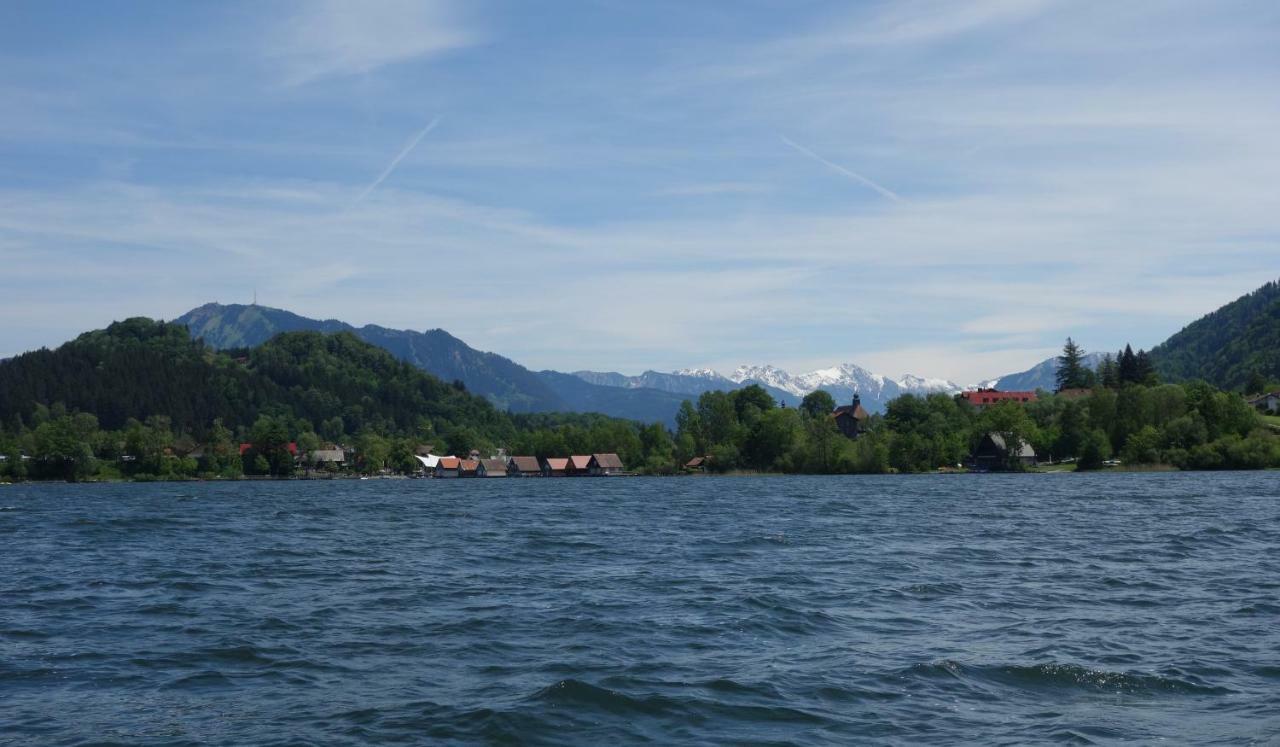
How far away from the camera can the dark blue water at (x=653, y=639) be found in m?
16.7

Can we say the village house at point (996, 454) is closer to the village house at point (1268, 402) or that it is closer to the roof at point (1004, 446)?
the roof at point (1004, 446)

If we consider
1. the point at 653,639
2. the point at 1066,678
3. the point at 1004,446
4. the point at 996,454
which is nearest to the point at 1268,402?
the point at 996,454

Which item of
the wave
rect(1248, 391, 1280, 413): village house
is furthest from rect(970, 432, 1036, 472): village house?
the wave

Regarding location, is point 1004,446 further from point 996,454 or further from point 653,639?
point 653,639

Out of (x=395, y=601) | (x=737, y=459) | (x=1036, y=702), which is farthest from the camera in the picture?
(x=737, y=459)

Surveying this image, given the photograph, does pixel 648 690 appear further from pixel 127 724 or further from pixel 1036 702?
pixel 127 724

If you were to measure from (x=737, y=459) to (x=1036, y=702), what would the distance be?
17150 cm

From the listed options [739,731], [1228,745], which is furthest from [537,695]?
[1228,745]

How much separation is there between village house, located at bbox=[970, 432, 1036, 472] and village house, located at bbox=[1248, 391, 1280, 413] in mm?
51418

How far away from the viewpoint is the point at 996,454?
169 m

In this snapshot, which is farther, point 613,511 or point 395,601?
point 613,511

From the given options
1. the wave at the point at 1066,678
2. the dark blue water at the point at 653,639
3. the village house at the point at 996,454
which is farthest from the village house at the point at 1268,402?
the wave at the point at 1066,678

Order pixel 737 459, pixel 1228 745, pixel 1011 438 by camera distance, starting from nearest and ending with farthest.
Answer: pixel 1228 745, pixel 1011 438, pixel 737 459

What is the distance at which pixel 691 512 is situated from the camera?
72250mm
